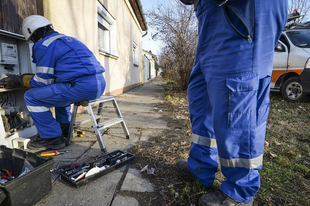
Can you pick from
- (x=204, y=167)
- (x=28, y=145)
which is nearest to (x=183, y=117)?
(x=204, y=167)

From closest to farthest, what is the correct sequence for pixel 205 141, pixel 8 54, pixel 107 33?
pixel 205 141 < pixel 8 54 < pixel 107 33

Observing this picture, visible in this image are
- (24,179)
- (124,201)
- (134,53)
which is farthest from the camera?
(134,53)

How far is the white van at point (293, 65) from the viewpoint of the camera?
4.86 m

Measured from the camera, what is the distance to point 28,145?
7.14ft

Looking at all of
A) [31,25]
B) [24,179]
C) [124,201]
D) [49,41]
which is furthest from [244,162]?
[31,25]

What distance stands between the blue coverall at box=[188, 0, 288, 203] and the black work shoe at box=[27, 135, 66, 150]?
1931 millimetres

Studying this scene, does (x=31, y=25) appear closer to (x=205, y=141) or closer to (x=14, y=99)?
(x=14, y=99)

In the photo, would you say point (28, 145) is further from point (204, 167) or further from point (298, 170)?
point (298, 170)

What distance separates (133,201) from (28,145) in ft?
5.22

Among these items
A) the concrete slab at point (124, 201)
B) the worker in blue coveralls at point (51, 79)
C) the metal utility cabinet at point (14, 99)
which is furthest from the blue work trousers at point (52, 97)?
the concrete slab at point (124, 201)

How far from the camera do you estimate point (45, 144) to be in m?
2.19

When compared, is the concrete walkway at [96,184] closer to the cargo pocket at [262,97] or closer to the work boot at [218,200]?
the work boot at [218,200]

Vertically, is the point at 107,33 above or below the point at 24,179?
above

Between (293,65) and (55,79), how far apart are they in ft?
19.4
